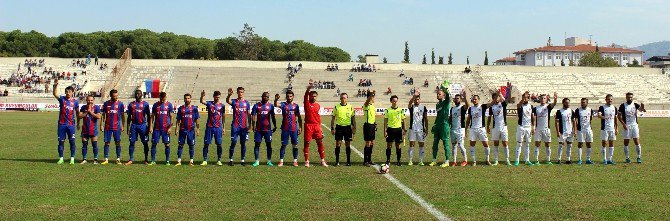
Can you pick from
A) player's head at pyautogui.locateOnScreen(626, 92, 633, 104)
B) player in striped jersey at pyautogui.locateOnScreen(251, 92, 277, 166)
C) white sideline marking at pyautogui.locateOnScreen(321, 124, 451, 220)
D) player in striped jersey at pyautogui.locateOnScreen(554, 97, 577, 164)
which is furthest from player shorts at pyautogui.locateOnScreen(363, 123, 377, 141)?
player's head at pyautogui.locateOnScreen(626, 92, 633, 104)

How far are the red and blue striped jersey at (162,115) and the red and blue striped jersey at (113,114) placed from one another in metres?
0.87

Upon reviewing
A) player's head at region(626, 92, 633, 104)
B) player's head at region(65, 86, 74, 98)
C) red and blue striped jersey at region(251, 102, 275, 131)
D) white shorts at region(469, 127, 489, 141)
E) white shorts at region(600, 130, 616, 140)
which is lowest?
white shorts at region(600, 130, 616, 140)

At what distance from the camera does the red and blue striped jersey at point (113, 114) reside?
Answer: 655 inches

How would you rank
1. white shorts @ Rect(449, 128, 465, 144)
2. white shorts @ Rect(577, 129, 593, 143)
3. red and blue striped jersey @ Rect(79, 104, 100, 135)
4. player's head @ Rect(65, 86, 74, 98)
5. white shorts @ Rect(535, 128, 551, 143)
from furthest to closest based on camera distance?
white shorts @ Rect(577, 129, 593, 143) → white shorts @ Rect(535, 128, 551, 143) → white shorts @ Rect(449, 128, 465, 144) → red and blue striped jersey @ Rect(79, 104, 100, 135) → player's head @ Rect(65, 86, 74, 98)

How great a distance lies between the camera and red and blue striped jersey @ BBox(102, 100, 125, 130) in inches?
655

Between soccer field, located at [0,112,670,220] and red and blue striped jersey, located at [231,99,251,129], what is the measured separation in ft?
3.63

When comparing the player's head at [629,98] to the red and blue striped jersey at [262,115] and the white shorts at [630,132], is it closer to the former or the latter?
the white shorts at [630,132]

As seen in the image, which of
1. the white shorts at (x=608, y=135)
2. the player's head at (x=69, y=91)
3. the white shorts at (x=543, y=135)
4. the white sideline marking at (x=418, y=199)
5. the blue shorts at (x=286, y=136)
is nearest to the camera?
the white sideline marking at (x=418, y=199)

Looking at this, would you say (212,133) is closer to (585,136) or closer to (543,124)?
(543,124)

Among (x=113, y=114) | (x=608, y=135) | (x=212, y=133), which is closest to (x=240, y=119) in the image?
(x=212, y=133)

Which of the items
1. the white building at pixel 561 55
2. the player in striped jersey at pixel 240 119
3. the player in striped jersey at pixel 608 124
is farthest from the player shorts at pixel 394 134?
the white building at pixel 561 55

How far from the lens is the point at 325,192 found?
11891 mm

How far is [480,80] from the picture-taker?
266 feet

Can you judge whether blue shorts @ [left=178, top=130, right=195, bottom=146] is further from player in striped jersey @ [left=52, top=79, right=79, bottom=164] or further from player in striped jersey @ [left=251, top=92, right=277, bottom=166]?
player in striped jersey @ [left=52, top=79, right=79, bottom=164]
